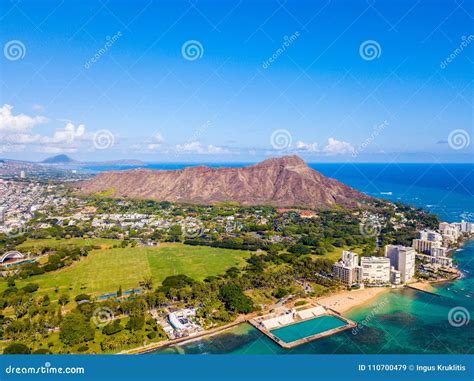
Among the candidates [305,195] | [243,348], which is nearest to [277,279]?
[243,348]

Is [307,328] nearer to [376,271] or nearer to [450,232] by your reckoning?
[376,271]

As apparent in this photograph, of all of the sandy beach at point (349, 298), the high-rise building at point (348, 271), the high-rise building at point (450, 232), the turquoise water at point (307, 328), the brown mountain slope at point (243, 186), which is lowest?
the turquoise water at point (307, 328)

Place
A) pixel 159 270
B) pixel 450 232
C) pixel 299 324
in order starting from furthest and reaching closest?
pixel 450 232 → pixel 159 270 → pixel 299 324

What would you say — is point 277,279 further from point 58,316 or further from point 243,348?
point 58,316

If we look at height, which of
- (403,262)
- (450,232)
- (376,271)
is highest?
(450,232)

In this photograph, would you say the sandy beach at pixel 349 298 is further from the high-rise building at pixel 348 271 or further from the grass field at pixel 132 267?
the grass field at pixel 132 267

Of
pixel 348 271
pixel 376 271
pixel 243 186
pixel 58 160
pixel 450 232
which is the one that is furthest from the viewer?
pixel 58 160

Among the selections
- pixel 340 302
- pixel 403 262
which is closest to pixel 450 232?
pixel 403 262

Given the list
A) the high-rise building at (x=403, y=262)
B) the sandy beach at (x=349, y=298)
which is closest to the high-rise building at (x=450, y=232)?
the high-rise building at (x=403, y=262)
